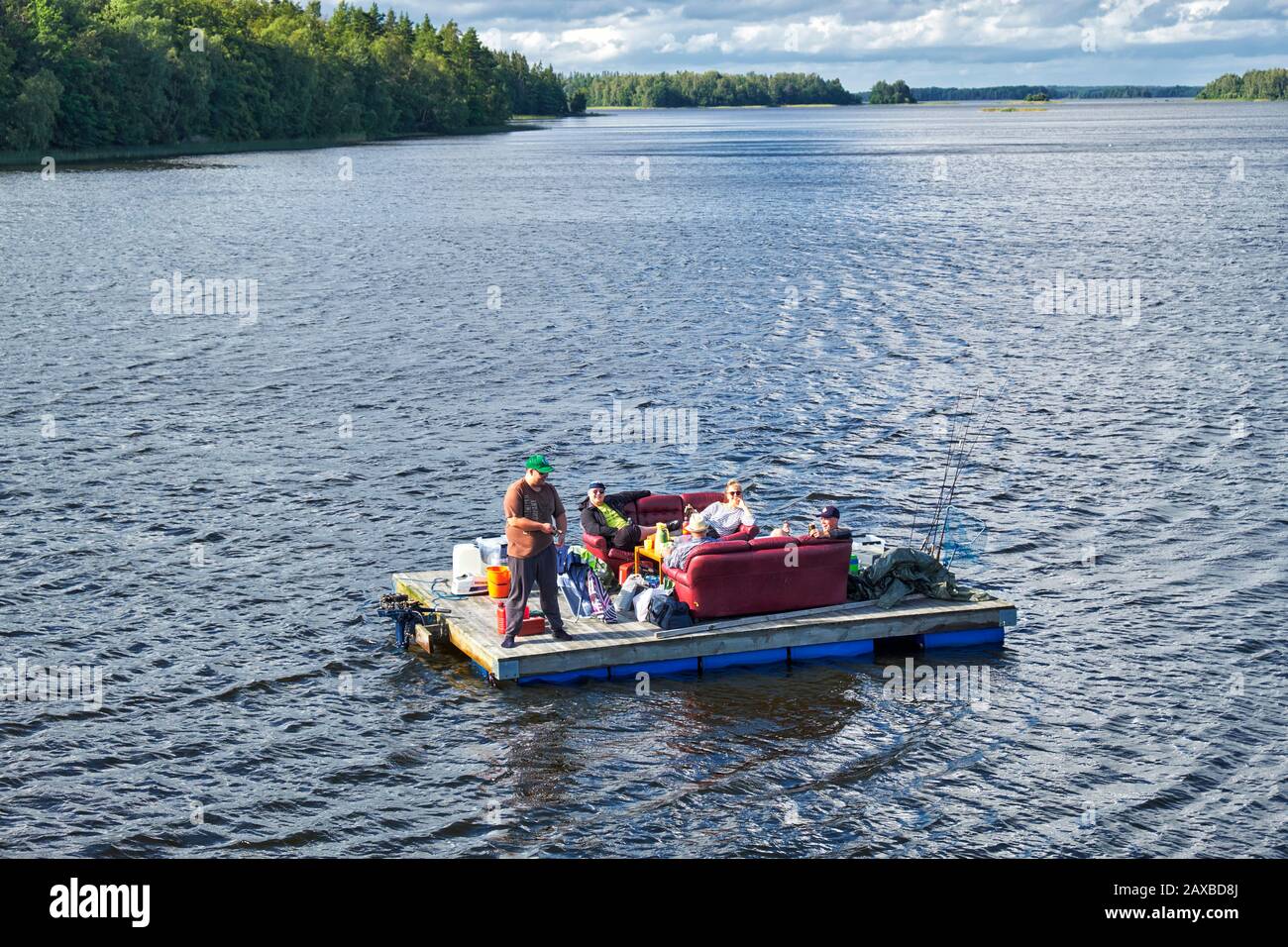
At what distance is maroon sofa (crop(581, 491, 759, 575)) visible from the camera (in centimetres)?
2122

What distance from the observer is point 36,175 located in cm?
11262

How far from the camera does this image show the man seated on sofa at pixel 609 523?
2106 cm

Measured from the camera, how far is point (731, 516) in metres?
20.6

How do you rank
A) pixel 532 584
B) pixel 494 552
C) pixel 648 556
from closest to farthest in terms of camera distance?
pixel 532 584
pixel 494 552
pixel 648 556

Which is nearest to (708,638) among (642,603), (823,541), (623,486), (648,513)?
(642,603)

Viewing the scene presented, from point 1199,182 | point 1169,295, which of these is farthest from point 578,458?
point 1199,182

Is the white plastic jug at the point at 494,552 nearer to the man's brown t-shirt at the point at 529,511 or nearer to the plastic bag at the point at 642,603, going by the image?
the man's brown t-shirt at the point at 529,511

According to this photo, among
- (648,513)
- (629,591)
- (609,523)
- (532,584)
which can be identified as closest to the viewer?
(532,584)

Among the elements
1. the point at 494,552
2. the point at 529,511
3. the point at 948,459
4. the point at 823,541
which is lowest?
the point at 948,459

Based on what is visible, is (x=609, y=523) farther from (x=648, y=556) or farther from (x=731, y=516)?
(x=731, y=516)

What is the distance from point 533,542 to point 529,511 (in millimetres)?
406

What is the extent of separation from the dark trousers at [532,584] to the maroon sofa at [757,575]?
185cm

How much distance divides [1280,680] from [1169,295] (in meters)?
40.3
